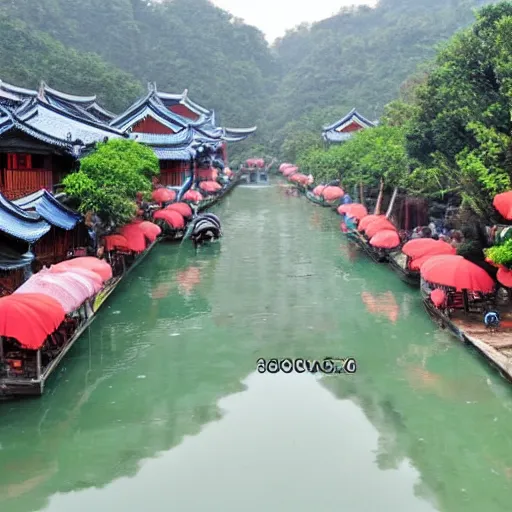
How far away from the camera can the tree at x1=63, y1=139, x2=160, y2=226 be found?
1784 centimetres

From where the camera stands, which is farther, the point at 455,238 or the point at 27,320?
the point at 455,238

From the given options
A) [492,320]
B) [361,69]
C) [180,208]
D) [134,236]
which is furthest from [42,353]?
[361,69]

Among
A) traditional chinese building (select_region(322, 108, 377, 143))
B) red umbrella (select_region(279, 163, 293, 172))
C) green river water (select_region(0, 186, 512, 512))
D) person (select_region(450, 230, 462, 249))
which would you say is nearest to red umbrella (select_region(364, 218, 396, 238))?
person (select_region(450, 230, 462, 249))

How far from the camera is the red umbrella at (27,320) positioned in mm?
10164

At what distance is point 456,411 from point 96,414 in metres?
5.58

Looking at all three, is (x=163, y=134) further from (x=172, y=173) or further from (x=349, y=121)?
(x=349, y=121)

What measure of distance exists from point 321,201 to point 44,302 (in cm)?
3288

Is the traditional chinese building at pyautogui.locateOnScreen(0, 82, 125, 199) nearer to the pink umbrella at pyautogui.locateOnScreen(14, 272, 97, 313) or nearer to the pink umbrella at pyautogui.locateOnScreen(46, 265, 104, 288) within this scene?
the pink umbrella at pyautogui.locateOnScreen(46, 265, 104, 288)

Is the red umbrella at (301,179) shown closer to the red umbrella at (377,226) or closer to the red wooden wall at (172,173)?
the red wooden wall at (172,173)

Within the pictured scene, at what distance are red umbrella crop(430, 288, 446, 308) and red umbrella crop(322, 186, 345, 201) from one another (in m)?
24.5

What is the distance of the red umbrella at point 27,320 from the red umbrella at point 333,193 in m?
29.5

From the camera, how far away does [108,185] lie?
18.4 m

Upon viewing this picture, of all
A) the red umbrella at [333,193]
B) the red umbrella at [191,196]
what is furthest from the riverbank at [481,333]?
the red umbrella at [333,193]

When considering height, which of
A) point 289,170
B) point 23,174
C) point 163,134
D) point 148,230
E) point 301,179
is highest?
point 163,134
